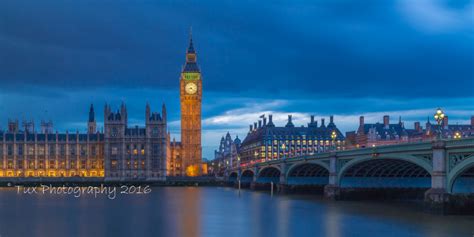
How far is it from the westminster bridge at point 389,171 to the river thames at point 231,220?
3.10 meters

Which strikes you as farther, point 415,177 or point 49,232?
point 415,177

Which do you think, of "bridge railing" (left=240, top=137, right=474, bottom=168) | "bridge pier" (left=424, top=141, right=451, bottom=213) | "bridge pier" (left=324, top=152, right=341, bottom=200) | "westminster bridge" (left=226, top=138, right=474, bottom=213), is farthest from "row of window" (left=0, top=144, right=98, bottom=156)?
"bridge pier" (left=424, top=141, right=451, bottom=213)

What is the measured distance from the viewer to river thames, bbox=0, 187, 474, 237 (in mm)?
53781

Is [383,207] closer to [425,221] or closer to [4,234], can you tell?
[425,221]

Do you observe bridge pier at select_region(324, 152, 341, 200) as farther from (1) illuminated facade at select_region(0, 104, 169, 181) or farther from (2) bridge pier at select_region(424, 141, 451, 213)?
(1) illuminated facade at select_region(0, 104, 169, 181)

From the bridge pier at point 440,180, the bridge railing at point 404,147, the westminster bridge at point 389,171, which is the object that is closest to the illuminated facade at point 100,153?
the westminster bridge at point 389,171

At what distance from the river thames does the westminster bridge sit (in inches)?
122

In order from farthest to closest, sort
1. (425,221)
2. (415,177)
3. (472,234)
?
(415,177) < (425,221) < (472,234)

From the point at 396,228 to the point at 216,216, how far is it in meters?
21.5

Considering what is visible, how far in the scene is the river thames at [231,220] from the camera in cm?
5378

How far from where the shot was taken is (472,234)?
4822 centimetres

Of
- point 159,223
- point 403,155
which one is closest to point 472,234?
point 403,155

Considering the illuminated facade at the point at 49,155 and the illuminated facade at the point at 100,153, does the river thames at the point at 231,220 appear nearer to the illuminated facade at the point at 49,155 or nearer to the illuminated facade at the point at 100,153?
the illuminated facade at the point at 100,153

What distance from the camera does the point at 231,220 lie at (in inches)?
2625
